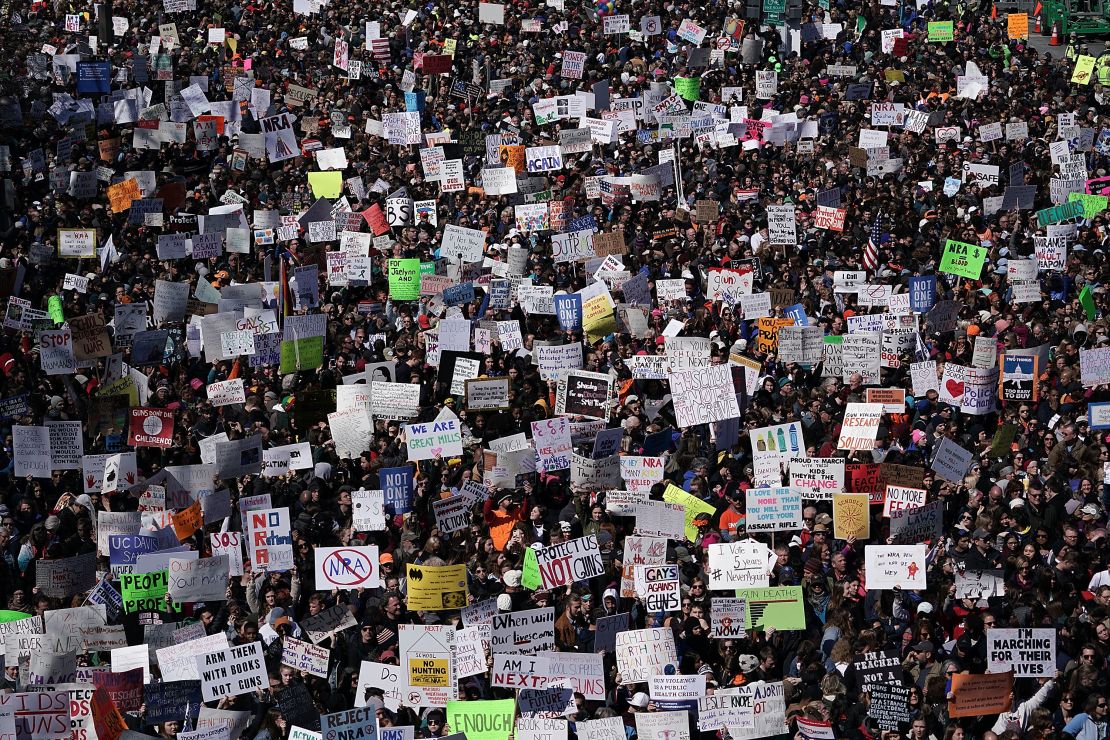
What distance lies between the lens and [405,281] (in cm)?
1911

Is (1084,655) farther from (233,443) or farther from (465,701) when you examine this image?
(233,443)

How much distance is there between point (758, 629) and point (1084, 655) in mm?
2457

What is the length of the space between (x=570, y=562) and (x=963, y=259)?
7.36 metres

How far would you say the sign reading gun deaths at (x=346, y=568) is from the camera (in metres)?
13.0

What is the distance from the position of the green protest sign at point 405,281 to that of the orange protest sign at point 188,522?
552cm

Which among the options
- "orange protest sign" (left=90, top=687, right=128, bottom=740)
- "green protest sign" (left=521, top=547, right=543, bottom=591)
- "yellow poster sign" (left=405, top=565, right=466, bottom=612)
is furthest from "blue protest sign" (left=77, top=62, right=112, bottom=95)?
"orange protest sign" (left=90, top=687, right=128, bottom=740)

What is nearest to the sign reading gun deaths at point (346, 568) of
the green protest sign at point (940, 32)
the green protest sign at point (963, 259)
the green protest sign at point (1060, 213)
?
the green protest sign at point (963, 259)

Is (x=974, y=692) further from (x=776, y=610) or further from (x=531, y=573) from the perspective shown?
(x=531, y=573)

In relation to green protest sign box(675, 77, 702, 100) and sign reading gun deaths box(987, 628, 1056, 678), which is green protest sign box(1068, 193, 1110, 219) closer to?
green protest sign box(675, 77, 702, 100)

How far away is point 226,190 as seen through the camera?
21703 mm

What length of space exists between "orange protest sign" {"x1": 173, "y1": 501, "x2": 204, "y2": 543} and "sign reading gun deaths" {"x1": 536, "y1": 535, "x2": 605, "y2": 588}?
10.9ft

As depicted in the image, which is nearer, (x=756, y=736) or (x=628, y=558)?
(x=756, y=736)

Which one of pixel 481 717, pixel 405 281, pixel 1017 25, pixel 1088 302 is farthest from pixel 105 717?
pixel 1017 25

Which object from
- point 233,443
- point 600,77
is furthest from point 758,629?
point 600,77
